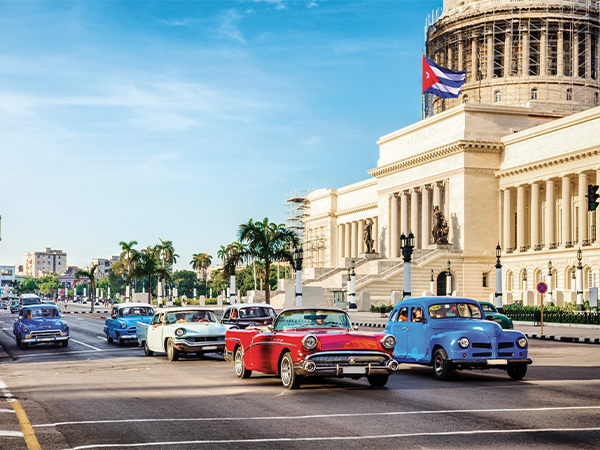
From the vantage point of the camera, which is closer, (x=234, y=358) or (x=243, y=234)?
(x=234, y=358)

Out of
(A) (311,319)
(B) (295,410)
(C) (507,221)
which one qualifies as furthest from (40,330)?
(C) (507,221)

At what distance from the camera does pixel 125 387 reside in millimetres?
15906

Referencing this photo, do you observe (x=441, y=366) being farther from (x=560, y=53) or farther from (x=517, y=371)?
(x=560, y=53)

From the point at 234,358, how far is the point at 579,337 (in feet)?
60.8

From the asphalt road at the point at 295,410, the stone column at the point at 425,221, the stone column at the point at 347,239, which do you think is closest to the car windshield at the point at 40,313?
the asphalt road at the point at 295,410

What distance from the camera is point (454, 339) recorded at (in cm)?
1652

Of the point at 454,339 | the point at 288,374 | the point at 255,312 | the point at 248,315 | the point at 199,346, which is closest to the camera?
the point at 288,374

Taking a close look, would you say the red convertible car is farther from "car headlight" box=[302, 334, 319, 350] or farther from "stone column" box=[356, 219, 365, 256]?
"stone column" box=[356, 219, 365, 256]

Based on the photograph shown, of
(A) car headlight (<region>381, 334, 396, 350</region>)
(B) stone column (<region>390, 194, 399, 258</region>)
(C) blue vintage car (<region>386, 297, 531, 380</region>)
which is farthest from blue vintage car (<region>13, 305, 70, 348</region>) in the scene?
(B) stone column (<region>390, 194, 399, 258</region>)

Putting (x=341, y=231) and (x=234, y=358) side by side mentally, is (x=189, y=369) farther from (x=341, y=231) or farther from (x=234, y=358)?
(x=341, y=231)

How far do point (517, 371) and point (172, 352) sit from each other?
933 cm

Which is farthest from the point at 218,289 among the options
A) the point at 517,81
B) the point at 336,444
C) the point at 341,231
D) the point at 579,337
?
the point at 336,444

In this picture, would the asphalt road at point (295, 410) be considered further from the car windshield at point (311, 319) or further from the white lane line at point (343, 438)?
the car windshield at point (311, 319)

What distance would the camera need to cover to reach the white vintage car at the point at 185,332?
70.8ft
